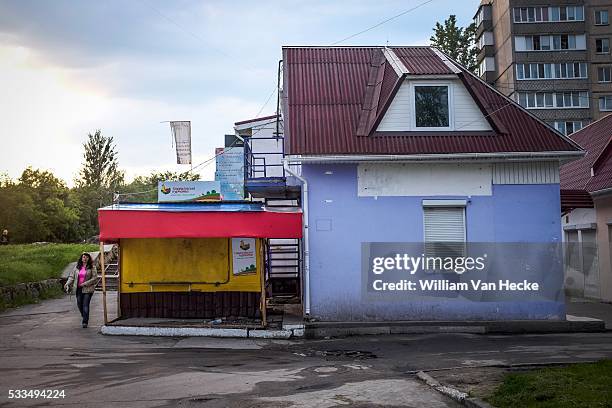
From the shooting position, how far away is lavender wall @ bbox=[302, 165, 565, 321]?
15695 mm

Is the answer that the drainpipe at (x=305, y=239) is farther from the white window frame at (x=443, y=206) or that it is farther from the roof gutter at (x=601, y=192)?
the roof gutter at (x=601, y=192)

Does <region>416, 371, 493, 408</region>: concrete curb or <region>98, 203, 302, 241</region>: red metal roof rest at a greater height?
<region>98, 203, 302, 241</region>: red metal roof

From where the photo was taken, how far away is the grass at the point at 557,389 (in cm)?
702

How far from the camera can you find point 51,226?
2386 inches

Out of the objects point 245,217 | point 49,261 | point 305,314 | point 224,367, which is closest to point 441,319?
point 305,314

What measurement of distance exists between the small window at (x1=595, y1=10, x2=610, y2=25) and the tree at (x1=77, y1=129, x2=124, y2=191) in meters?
64.5

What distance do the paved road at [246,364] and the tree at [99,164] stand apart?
248 ft

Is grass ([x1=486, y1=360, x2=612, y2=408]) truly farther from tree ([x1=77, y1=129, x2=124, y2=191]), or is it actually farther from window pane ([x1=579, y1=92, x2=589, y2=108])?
tree ([x1=77, y1=129, x2=124, y2=191])

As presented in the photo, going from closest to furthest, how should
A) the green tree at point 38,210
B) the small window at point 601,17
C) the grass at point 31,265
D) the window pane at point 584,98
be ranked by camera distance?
the grass at point 31,265 < the green tree at point 38,210 < the window pane at point 584,98 < the small window at point 601,17

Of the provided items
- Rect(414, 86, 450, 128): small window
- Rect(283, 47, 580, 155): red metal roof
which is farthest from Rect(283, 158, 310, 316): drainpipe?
Rect(414, 86, 450, 128): small window

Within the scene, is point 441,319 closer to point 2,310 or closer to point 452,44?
point 2,310

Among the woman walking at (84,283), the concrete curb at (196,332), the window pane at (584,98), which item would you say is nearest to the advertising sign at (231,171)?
the woman walking at (84,283)

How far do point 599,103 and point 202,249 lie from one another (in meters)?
55.9

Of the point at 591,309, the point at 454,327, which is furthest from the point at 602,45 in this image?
the point at 454,327
